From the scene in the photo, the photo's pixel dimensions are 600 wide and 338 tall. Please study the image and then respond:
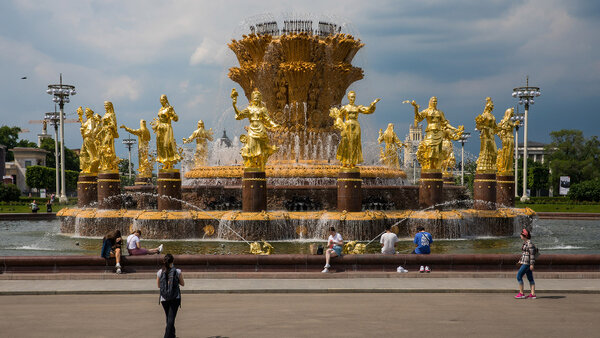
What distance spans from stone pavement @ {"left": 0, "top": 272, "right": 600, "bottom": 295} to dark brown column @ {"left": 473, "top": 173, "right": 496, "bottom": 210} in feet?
34.6

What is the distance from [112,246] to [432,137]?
547 inches

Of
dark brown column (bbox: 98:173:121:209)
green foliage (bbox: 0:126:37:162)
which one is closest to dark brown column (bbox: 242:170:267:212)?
dark brown column (bbox: 98:173:121:209)

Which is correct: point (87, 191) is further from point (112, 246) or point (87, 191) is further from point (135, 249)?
point (112, 246)

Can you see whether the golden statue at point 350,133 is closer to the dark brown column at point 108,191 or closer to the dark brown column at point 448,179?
the dark brown column at point 108,191

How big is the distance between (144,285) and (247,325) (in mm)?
4299

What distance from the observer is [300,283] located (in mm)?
13039

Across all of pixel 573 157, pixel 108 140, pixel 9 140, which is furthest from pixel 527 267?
pixel 9 140

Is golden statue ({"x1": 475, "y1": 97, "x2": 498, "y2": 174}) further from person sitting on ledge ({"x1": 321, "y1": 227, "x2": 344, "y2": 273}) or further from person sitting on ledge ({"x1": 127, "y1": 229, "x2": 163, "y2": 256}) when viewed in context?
person sitting on ledge ({"x1": 127, "y1": 229, "x2": 163, "y2": 256})

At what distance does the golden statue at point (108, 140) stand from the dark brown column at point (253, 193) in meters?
7.37

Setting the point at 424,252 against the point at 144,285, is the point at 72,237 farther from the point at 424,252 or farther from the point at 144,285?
the point at 424,252

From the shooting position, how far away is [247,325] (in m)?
9.27

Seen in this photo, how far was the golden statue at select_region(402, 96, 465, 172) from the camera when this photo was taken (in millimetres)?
23453

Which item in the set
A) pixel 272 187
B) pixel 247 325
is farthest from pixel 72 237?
pixel 247 325

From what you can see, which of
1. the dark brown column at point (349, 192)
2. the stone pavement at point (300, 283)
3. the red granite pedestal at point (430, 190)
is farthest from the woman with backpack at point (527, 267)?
the red granite pedestal at point (430, 190)
